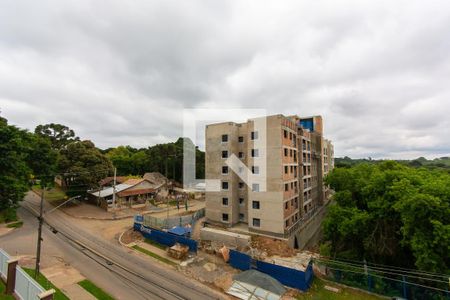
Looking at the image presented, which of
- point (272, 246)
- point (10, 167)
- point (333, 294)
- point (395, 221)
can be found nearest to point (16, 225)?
point (10, 167)

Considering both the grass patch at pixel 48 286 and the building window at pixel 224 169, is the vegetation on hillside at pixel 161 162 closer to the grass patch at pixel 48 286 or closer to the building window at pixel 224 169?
the building window at pixel 224 169

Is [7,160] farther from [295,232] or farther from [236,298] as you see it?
[295,232]

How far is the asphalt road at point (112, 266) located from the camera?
1598 centimetres

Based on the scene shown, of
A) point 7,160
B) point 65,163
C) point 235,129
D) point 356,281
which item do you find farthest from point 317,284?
point 65,163

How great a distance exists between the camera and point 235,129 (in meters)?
32.0

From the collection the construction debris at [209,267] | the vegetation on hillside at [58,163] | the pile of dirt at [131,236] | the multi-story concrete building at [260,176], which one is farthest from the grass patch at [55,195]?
the construction debris at [209,267]

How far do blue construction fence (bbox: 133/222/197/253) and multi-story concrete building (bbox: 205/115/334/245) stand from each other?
26.3 ft

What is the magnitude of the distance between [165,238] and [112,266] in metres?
6.06

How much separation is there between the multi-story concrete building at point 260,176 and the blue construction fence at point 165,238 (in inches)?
315

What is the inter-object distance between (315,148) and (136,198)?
36.5 metres

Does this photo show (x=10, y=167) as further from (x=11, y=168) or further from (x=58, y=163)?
(x=58, y=163)

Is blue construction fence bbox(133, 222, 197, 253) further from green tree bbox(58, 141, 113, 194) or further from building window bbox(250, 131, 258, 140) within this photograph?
green tree bbox(58, 141, 113, 194)

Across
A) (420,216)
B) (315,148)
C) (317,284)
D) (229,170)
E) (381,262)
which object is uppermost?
(315,148)

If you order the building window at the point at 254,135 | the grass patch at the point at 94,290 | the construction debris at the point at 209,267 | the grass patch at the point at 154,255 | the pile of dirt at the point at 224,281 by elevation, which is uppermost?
the building window at the point at 254,135
